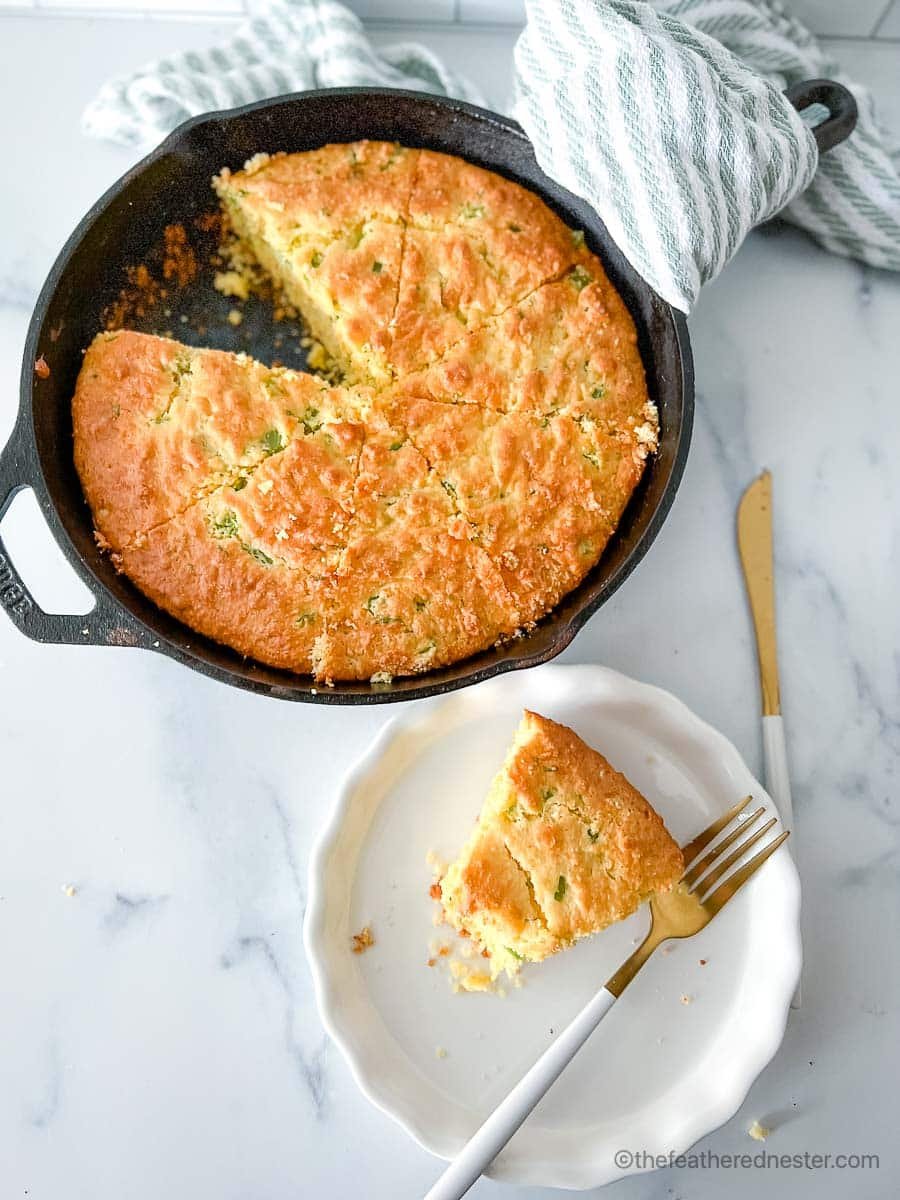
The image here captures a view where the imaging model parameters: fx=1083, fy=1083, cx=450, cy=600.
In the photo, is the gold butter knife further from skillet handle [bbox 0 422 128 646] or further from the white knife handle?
skillet handle [bbox 0 422 128 646]

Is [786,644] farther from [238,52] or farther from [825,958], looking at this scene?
[238,52]

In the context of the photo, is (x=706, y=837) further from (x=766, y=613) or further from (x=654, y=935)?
(x=766, y=613)

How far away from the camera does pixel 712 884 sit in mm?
2805

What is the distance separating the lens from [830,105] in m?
2.92

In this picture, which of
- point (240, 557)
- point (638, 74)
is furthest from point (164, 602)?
point (638, 74)

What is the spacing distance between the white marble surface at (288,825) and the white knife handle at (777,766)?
2.1 inches

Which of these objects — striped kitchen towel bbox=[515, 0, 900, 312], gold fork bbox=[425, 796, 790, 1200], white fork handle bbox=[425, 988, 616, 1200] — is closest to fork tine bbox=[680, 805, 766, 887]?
gold fork bbox=[425, 796, 790, 1200]

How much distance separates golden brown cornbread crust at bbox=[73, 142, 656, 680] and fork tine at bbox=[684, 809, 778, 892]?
2.51 ft

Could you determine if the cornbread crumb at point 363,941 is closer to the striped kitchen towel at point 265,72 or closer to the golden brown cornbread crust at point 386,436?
the golden brown cornbread crust at point 386,436

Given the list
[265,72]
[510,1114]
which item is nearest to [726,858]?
[510,1114]

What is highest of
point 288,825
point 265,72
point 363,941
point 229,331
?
point 265,72

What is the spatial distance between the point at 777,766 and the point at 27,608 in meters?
2.00

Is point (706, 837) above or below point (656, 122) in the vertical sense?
below

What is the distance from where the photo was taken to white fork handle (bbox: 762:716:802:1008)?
2.96 metres
